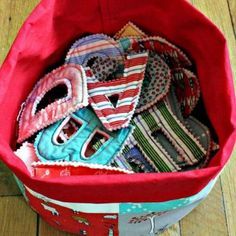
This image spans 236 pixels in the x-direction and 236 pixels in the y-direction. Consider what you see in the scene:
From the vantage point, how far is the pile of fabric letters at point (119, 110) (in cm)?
89

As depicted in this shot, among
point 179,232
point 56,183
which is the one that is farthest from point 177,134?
point 56,183

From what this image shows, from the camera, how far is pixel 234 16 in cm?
114

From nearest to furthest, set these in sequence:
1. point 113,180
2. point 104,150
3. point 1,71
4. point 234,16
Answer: point 113,180
point 1,71
point 104,150
point 234,16

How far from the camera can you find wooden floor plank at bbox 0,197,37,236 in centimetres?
93

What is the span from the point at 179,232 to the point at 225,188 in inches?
4.7

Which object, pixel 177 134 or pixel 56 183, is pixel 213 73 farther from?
pixel 56 183

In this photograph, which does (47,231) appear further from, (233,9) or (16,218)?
(233,9)

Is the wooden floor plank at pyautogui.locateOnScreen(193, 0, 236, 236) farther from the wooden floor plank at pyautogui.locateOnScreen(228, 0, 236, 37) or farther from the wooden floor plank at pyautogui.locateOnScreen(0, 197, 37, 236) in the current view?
the wooden floor plank at pyautogui.locateOnScreen(0, 197, 37, 236)

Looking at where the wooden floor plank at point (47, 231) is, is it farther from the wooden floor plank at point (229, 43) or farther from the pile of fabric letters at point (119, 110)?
the wooden floor plank at point (229, 43)

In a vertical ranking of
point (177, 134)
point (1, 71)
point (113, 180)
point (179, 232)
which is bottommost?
point (179, 232)

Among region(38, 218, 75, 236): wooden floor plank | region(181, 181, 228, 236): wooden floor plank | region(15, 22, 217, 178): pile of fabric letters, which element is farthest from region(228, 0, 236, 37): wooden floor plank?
region(38, 218, 75, 236): wooden floor plank

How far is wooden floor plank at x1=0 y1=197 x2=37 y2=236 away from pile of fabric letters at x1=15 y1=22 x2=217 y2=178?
0.12m

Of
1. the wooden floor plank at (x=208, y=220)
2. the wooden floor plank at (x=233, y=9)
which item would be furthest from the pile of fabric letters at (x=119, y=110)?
the wooden floor plank at (x=233, y=9)

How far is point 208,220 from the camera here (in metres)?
0.94
